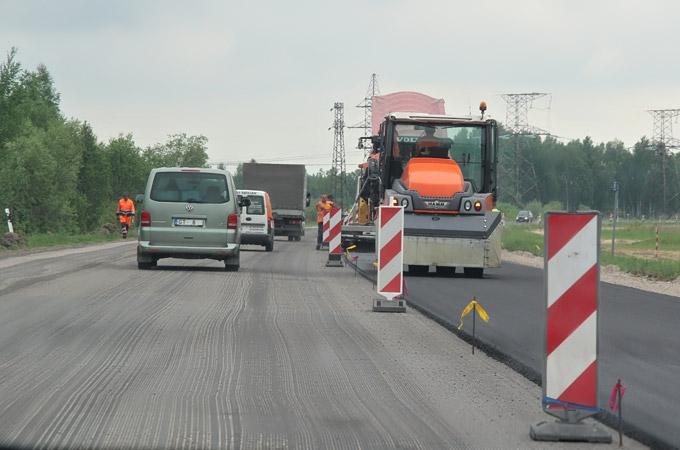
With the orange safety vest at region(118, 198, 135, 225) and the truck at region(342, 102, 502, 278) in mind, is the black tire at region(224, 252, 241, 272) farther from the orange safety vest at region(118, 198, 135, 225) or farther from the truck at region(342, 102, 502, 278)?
the orange safety vest at region(118, 198, 135, 225)

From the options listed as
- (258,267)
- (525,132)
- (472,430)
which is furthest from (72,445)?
(525,132)

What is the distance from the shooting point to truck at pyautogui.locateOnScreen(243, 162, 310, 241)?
50.2 metres

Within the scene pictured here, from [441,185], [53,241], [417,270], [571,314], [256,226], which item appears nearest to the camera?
[571,314]

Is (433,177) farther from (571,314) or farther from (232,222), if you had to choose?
(571,314)

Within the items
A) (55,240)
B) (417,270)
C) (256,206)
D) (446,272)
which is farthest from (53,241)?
(446,272)

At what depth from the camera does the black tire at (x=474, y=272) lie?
82.0 ft

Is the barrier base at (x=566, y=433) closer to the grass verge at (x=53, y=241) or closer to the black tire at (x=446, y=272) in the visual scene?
the black tire at (x=446, y=272)

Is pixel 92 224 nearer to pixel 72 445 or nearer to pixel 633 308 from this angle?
pixel 633 308

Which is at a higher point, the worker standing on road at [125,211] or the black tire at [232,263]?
the worker standing on road at [125,211]

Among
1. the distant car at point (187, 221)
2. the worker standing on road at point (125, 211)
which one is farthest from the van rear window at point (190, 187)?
the worker standing on road at point (125, 211)

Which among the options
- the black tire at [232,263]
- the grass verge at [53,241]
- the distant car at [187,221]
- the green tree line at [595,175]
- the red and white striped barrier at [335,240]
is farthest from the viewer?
the green tree line at [595,175]

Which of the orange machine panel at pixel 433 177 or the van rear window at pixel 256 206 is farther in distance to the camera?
the van rear window at pixel 256 206

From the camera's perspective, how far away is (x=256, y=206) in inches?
1411

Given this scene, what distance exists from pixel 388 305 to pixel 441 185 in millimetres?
9620
